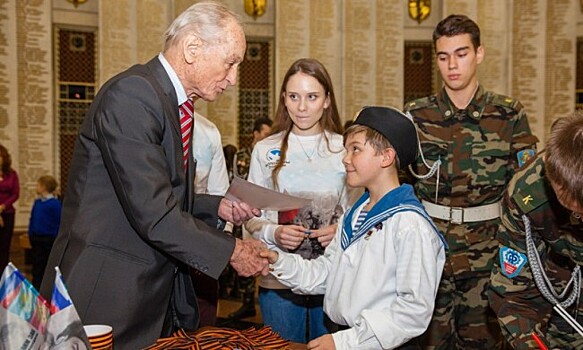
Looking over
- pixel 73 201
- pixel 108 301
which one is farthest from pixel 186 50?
pixel 108 301

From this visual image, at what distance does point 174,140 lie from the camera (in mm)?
2529

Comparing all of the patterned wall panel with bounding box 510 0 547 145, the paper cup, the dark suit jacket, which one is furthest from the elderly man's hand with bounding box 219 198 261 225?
the patterned wall panel with bounding box 510 0 547 145

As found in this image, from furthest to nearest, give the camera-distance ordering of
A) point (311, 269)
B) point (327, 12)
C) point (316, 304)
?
point (327, 12), point (316, 304), point (311, 269)

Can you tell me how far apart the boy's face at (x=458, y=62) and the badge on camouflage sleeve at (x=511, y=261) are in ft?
4.89

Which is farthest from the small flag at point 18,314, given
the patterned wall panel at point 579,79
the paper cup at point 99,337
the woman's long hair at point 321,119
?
the patterned wall panel at point 579,79

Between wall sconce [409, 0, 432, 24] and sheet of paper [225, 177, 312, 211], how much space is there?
12.1 meters

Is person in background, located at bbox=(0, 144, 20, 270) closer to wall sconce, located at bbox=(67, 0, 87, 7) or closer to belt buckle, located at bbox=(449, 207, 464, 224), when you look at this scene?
wall sconce, located at bbox=(67, 0, 87, 7)

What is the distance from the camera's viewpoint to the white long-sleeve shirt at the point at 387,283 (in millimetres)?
2420

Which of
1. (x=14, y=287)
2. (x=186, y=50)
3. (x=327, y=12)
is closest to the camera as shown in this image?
(x=14, y=287)

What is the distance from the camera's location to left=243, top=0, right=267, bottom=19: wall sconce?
1381cm

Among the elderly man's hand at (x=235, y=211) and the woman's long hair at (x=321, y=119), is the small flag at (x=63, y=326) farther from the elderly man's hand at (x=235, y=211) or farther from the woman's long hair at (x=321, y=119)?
the woman's long hair at (x=321, y=119)

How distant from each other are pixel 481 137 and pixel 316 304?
1.33m

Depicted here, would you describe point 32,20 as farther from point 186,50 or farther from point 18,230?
point 186,50

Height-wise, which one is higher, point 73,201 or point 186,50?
point 186,50
